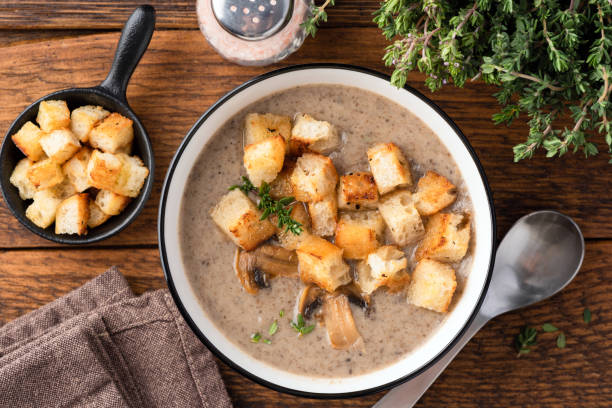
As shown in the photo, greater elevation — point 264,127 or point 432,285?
point 264,127

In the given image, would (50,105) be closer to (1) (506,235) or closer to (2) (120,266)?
(2) (120,266)

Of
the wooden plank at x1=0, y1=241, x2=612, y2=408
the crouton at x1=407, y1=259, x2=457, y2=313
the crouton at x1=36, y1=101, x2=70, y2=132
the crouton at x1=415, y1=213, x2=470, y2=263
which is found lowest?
the wooden plank at x1=0, y1=241, x2=612, y2=408

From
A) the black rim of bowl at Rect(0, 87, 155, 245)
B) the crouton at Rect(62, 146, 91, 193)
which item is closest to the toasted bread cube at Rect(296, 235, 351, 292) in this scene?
the black rim of bowl at Rect(0, 87, 155, 245)

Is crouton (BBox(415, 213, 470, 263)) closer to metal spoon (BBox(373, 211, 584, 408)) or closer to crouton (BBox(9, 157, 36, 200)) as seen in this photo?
metal spoon (BBox(373, 211, 584, 408))

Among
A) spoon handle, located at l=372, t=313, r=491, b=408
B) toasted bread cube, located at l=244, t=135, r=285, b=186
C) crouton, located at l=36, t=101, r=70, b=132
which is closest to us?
toasted bread cube, located at l=244, t=135, r=285, b=186

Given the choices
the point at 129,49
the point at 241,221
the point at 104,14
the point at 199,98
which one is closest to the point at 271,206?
the point at 241,221

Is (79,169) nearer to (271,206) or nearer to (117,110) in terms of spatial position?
(117,110)

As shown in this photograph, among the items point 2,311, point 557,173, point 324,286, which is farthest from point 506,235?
point 2,311
